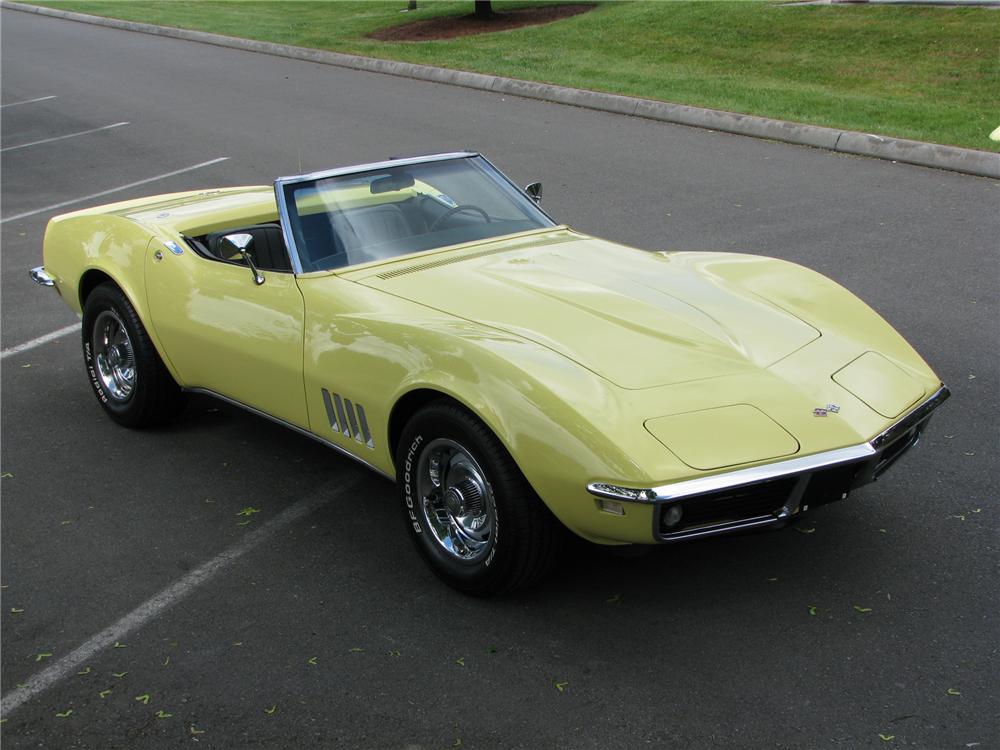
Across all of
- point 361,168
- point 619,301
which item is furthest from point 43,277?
point 619,301

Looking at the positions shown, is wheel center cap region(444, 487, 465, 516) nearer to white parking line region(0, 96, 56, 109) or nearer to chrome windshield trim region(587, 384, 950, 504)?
chrome windshield trim region(587, 384, 950, 504)

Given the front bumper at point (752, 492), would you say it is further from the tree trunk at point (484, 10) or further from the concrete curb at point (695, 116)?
the tree trunk at point (484, 10)

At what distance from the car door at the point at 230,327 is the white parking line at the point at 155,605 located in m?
0.43

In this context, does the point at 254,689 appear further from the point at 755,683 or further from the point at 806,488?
the point at 806,488

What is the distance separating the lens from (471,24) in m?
21.3

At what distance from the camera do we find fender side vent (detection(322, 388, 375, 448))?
4.39 m

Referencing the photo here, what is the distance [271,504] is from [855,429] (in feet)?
8.51

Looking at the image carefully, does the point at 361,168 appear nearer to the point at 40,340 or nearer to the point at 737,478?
the point at 737,478

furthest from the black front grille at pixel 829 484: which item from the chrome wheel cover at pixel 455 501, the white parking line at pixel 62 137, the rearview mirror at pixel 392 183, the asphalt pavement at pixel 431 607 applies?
the white parking line at pixel 62 137

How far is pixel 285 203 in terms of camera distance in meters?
5.07

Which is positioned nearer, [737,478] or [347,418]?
[737,478]

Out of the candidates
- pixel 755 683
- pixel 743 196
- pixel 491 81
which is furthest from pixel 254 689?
pixel 491 81

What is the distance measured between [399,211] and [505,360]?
5.23 feet

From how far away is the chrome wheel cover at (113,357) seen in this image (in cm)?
592
